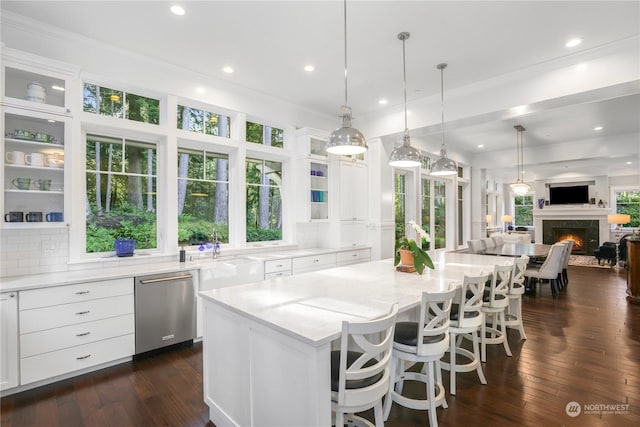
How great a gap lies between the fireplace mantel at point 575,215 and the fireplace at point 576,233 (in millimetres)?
114

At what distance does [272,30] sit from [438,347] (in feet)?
10.1

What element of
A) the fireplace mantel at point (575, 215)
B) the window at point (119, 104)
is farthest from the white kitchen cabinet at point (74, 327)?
the fireplace mantel at point (575, 215)

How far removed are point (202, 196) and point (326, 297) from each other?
9.19 ft

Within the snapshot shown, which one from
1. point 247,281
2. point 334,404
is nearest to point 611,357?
point 334,404

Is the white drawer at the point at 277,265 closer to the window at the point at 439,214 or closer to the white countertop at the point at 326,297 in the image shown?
the white countertop at the point at 326,297

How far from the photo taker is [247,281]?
13.1ft

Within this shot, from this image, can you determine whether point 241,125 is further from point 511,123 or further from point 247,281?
→ point 511,123

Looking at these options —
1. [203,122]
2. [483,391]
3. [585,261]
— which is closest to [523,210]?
[585,261]

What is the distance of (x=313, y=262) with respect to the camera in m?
4.69

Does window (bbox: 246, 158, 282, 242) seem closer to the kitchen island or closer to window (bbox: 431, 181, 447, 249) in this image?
the kitchen island

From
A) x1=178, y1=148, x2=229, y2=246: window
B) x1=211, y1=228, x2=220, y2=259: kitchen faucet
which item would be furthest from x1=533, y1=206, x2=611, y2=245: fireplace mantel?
x1=211, y1=228, x2=220, y2=259: kitchen faucet

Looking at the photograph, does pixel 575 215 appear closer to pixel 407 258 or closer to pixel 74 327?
pixel 407 258

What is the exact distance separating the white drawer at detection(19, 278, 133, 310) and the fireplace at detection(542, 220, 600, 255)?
12664 millimetres

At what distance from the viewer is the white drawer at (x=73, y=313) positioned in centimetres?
256
